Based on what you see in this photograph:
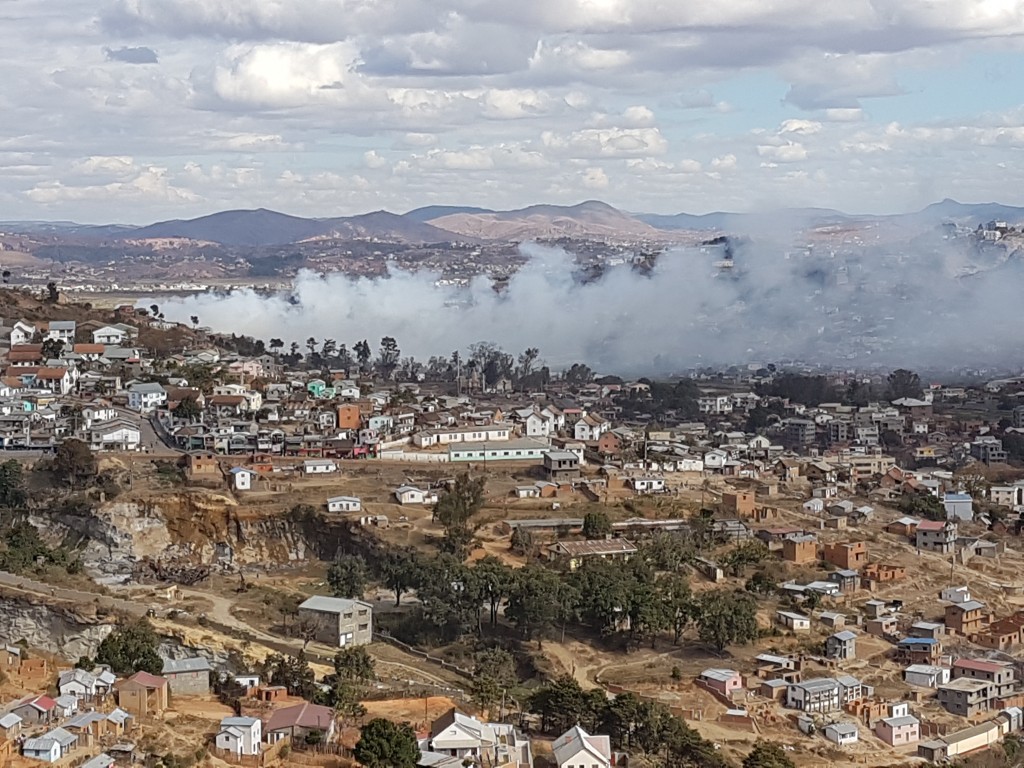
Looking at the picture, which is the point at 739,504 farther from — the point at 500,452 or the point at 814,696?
the point at 814,696

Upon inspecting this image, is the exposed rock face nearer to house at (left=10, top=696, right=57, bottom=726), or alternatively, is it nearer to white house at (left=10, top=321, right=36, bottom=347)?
house at (left=10, top=696, right=57, bottom=726)

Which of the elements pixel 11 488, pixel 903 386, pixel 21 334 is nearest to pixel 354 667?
pixel 11 488

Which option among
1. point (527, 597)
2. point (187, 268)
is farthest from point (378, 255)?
point (527, 597)

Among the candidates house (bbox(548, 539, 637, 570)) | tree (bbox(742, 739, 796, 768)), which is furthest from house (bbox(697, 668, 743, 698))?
house (bbox(548, 539, 637, 570))

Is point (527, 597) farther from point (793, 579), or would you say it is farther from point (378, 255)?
point (378, 255)

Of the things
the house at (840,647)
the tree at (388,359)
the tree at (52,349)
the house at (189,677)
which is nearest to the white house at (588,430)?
the house at (840,647)

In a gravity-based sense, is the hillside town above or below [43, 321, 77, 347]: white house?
below
